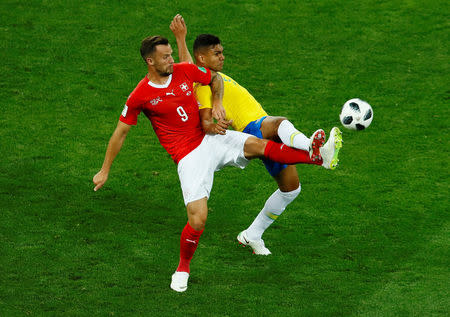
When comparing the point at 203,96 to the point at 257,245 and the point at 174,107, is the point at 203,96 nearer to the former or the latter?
the point at 174,107

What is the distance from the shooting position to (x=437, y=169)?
9875 mm

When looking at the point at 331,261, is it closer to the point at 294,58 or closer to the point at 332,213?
the point at 332,213

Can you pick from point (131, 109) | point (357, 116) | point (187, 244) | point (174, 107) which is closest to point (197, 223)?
point (187, 244)

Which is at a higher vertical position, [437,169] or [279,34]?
[279,34]

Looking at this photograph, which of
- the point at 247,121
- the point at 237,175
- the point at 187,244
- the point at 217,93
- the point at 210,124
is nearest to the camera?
the point at 187,244

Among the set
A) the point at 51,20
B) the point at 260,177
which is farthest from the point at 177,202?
the point at 51,20

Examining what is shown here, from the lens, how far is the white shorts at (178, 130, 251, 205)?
679cm

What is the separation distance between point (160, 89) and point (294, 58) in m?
6.59

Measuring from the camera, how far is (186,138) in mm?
7000

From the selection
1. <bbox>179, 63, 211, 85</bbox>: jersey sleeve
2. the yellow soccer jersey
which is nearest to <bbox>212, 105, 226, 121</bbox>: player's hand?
<bbox>179, 63, 211, 85</bbox>: jersey sleeve

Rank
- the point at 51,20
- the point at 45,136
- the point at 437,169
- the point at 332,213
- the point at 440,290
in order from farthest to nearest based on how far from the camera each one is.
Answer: the point at 51,20 → the point at 45,136 → the point at 437,169 → the point at 332,213 → the point at 440,290

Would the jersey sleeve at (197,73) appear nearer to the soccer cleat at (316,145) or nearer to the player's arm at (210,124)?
the player's arm at (210,124)

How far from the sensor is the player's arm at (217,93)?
7004mm

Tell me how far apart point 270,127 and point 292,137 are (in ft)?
1.53
